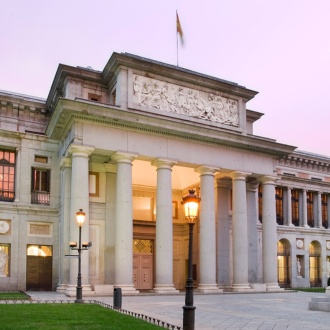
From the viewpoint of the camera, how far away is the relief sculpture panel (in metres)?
34.4

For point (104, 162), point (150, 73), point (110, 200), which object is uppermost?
point (150, 73)

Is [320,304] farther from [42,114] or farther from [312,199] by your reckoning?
[312,199]

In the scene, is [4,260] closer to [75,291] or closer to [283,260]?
[75,291]

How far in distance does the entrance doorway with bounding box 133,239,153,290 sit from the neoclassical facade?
0.09 meters

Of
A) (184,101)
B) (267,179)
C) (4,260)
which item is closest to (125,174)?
(184,101)

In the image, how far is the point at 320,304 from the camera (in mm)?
22156

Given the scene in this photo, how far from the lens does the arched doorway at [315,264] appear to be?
55875mm

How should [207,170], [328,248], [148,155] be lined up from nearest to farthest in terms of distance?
[148,155] → [207,170] → [328,248]

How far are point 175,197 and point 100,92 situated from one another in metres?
12.2

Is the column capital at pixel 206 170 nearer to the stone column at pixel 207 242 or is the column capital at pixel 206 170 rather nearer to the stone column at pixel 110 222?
Answer: the stone column at pixel 207 242

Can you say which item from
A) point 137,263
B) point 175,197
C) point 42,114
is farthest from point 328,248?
point 42,114

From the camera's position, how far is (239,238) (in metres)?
37.1

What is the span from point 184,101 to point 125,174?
720cm

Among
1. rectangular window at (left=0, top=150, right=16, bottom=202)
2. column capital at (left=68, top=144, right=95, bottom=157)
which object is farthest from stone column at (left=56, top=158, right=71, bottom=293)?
rectangular window at (left=0, top=150, right=16, bottom=202)
